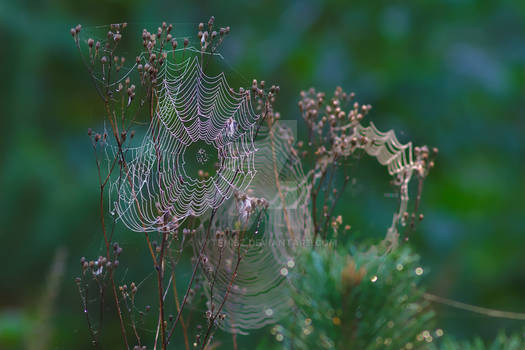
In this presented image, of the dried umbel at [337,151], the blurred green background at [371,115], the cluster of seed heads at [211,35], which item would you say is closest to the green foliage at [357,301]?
the dried umbel at [337,151]

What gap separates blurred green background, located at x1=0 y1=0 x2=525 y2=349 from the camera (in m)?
3.96

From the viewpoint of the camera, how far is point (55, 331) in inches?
159

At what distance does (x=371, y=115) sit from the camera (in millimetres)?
4109

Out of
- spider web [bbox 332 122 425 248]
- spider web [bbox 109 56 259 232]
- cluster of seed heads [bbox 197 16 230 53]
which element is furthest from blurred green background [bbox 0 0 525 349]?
cluster of seed heads [bbox 197 16 230 53]

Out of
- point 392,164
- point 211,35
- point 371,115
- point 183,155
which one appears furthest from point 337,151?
point 371,115

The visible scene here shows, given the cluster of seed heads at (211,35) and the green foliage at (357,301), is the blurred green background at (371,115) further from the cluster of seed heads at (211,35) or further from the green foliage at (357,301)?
the green foliage at (357,301)

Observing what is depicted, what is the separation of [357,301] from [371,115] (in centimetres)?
371

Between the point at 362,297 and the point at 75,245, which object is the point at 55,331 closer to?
the point at 75,245

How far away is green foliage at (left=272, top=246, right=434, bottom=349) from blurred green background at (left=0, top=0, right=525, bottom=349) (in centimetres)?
315

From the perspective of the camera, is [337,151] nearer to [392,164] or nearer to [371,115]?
[392,164]

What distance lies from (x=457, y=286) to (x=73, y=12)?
3819 millimetres

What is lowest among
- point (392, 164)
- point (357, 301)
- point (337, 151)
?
point (357, 301)

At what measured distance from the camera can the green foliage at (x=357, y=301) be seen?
0.50 metres

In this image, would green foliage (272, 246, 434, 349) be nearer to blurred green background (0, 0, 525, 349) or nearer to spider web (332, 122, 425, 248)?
spider web (332, 122, 425, 248)
